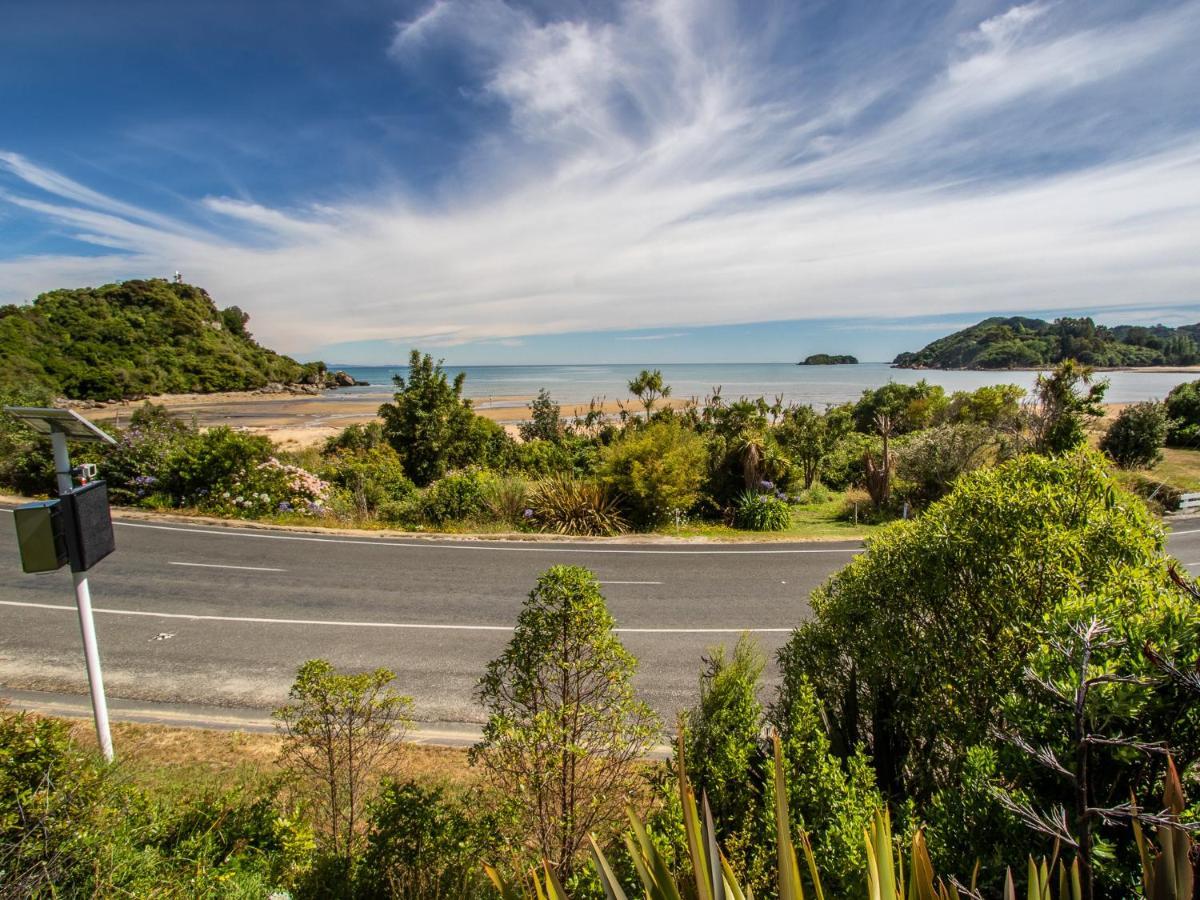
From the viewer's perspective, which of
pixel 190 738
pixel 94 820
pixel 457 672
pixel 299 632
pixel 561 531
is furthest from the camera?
pixel 561 531

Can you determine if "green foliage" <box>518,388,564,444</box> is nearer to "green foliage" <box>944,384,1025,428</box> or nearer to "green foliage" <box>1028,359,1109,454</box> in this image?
"green foliage" <box>944,384,1025,428</box>

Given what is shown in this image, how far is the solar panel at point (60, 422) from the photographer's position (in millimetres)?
4266

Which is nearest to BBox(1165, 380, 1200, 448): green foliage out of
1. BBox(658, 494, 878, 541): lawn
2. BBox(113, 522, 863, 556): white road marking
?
BBox(658, 494, 878, 541): lawn

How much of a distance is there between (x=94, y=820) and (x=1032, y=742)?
4.79 m

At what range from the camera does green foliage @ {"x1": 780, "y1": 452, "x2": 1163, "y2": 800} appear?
3.52 metres

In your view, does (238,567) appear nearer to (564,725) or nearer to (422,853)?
(422,853)

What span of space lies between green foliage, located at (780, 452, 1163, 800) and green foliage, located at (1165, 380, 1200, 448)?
34612 mm

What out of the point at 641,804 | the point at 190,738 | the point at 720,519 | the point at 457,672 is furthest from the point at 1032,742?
the point at 720,519

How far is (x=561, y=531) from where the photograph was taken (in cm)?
1587

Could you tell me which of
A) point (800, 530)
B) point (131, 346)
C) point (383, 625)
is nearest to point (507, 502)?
point (383, 625)

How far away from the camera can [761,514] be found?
55.6 feet

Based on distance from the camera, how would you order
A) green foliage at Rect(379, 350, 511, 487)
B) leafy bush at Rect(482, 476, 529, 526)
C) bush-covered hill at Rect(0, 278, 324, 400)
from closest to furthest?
leafy bush at Rect(482, 476, 529, 526) < green foliage at Rect(379, 350, 511, 487) < bush-covered hill at Rect(0, 278, 324, 400)

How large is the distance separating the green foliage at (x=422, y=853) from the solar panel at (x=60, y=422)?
3.39 meters

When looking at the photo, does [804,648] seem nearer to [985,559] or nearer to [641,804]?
[985,559]
